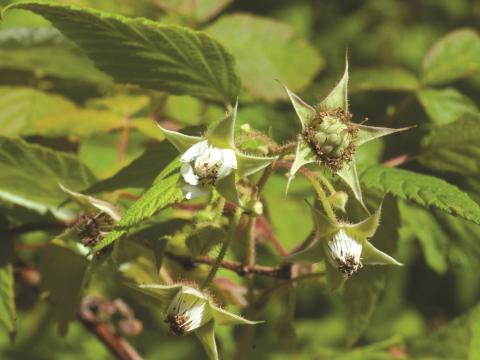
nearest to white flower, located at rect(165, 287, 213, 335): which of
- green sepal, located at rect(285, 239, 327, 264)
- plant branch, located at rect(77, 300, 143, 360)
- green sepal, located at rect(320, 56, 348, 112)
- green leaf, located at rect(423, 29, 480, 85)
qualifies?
green sepal, located at rect(285, 239, 327, 264)

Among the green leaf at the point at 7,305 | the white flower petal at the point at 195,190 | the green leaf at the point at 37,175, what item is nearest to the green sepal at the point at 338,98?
the white flower petal at the point at 195,190

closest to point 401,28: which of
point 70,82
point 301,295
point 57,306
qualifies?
point 301,295

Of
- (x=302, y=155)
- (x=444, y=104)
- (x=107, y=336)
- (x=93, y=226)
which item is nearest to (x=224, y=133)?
(x=302, y=155)

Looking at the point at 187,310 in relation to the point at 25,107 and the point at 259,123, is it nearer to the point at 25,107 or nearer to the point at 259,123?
the point at 259,123

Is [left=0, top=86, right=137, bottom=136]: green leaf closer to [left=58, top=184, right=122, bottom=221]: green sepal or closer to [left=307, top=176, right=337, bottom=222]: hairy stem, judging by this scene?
[left=58, top=184, right=122, bottom=221]: green sepal

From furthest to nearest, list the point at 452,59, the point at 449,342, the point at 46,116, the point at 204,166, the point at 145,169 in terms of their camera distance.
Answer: the point at 452,59, the point at 449,342, the point at 46,116, the point at 145,169, the point at 204,166

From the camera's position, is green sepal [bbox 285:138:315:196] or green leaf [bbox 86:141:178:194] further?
green leaf [bbox 86:141:178:194]
